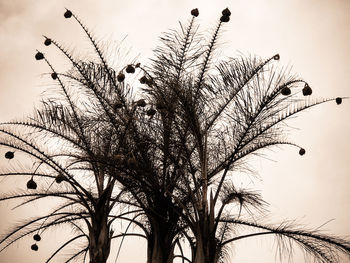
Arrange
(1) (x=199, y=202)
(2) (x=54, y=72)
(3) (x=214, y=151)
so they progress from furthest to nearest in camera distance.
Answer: (2) (x=54, y=72)
(3) (x=214, y=151)
(1) (x=199, y=202)

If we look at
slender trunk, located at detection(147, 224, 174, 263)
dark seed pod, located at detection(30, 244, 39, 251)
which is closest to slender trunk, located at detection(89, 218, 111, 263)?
slender trunk, located at detection(147, 224, 174, 263)

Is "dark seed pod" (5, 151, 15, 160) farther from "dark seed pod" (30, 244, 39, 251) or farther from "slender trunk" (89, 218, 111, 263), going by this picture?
"dark seed pod" (30, 244, 39, 251)

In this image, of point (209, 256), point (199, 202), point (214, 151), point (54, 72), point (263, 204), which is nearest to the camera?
point (209, 256)

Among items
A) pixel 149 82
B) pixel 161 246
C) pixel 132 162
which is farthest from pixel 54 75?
pixel 161 246

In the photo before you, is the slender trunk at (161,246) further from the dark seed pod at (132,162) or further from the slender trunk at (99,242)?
the dark seed pod at (132,162)

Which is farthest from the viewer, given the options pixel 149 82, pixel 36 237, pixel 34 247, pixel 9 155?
pixel 34 247

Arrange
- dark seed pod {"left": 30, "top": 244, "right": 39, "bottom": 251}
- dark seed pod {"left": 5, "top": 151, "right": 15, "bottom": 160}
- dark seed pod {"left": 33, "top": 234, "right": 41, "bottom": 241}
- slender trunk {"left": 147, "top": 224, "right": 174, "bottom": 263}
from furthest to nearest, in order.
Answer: dark seed pod {"left": 30, "top": 244, "right": 39, "bottom": 251}, dark seed pod {"left": 33, "top": 234, "right": 41, "bottom": 241}, slender trunk {"left": 147, "top": 224, "right": 174, "bottom": 263}, dark seed pod {"left": 5, "top": 151, "right": 15, "bottom": 160}

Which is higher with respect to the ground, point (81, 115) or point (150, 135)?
point (81, 115)

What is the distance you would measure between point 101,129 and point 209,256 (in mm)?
2793

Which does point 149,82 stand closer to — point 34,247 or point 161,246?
point 161,246

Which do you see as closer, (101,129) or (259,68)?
(259,68)

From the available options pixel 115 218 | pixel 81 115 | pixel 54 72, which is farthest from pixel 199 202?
pixel 54 72

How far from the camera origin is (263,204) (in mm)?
5703

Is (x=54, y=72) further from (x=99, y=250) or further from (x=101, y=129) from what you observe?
(x=99, y=250)
